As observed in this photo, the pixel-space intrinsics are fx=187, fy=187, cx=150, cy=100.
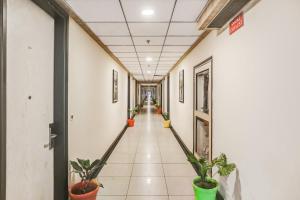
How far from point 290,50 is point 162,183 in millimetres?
2736

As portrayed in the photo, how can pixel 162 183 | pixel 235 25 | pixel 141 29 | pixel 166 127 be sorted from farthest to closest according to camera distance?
pixel 166 127
pixel 162 183
pixel 141 29
pixel 235 25

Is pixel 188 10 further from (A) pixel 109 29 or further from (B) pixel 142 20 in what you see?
(A) pixel 109 29

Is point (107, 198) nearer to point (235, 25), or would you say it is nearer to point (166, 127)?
point (235, 25)

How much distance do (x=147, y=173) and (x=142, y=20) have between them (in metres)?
2.74

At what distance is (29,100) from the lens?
1819 millimetres

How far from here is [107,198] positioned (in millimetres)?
2777

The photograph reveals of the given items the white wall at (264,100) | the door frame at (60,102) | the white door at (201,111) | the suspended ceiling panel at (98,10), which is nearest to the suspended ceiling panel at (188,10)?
the white wall at (264,100)

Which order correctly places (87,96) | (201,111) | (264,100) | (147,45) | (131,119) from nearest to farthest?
1. (264,100)
2. (87,96)
3. (201,111)
4. (147,45)
5. (131,119)

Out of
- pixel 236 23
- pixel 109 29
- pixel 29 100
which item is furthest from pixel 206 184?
pixel 109 29

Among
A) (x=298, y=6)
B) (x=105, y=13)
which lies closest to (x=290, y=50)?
(x=298, y=6)

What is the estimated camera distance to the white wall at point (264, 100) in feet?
4.26

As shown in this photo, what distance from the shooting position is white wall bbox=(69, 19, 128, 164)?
2617mm

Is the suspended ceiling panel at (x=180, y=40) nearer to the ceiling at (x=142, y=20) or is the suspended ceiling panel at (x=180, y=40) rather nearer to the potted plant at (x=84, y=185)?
the ceiling at (x=142, y=20)

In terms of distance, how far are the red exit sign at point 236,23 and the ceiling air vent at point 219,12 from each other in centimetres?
6
